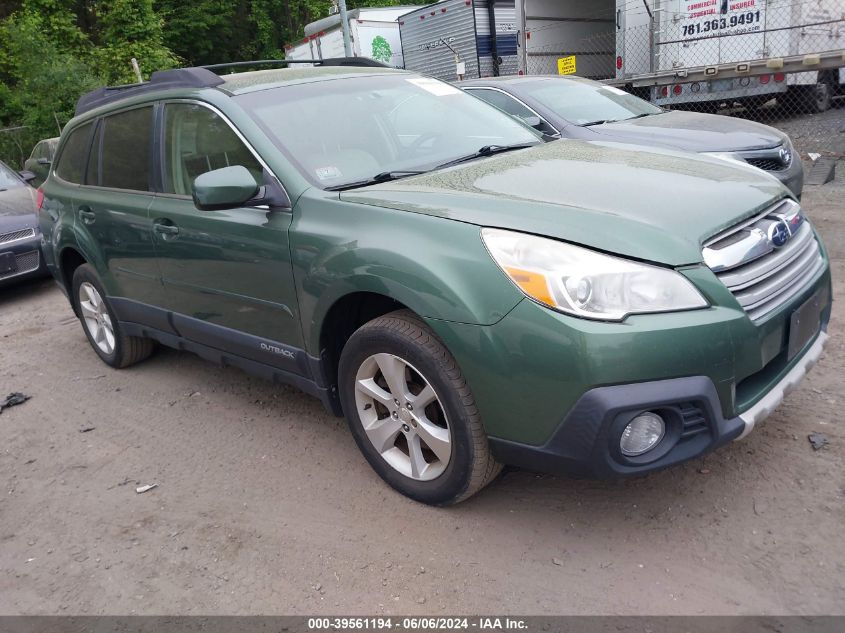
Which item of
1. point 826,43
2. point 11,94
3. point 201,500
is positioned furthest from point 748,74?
point 11,94

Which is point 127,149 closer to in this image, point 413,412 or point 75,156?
point 75,156

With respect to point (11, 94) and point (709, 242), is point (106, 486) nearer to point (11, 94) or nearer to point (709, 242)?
point (709, 242)

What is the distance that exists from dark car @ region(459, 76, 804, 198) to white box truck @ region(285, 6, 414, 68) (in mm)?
12598

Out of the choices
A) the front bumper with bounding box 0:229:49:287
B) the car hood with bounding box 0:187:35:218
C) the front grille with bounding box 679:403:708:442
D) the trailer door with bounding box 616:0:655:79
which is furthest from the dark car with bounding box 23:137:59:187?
the front grille with bounding box 679:403:708:442

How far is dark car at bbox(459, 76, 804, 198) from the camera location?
615cm

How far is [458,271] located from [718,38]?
11.5m

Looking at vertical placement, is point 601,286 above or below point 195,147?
below

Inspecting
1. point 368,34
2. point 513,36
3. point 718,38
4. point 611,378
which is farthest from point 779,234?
point 368,34

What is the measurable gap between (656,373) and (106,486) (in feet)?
8.75

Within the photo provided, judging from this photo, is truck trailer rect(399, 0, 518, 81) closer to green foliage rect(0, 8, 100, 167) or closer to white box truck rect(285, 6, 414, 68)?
white box truck rect(285, 6, 414, 68)

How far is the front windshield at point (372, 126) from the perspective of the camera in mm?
3254

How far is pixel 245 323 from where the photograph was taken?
3469mm

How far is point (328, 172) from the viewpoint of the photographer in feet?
10.4

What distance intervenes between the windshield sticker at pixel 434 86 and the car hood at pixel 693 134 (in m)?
2.60
